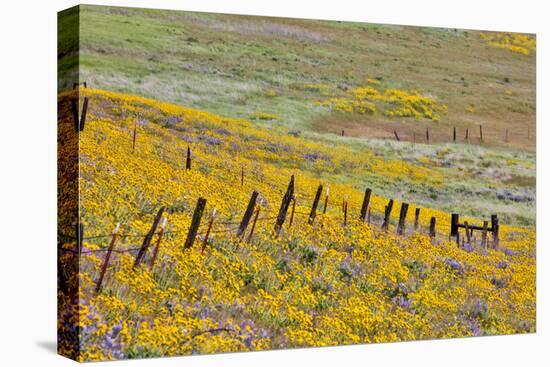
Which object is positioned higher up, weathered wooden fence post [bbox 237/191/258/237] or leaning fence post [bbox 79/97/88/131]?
leaning fence post [bbox 79/97/88/131]

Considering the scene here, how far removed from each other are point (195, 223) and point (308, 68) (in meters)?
3.82

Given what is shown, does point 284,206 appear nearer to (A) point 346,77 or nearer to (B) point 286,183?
(B) point 286,183

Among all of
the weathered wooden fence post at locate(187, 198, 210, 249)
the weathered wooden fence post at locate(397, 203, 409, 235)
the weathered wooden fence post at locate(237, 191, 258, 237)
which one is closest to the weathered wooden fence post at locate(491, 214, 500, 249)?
the weathered wooden fence post at locate(397, 203, 409, 235)

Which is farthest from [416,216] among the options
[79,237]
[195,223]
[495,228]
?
[79,237]

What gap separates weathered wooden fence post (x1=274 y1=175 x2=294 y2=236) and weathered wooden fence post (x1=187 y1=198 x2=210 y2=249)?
1.63 meters

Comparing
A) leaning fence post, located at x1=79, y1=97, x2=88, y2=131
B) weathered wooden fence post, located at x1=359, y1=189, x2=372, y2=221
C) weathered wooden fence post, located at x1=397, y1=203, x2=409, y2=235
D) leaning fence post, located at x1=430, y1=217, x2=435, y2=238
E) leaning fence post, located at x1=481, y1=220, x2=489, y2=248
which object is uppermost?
leaning fence post, located at x1=79, y1=97, x2=88, y2=131

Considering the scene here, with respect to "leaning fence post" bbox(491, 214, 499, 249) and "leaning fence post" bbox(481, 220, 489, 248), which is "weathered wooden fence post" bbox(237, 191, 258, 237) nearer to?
"leaning fence post" bbox(481, 220, 489, 248)

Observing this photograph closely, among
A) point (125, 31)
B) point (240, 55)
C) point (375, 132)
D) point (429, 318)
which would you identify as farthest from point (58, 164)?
point (429, 318)

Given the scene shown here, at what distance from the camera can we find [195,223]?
17156mm

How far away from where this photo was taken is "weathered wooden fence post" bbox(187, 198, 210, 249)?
17.0m

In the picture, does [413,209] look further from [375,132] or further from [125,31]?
[125,31]

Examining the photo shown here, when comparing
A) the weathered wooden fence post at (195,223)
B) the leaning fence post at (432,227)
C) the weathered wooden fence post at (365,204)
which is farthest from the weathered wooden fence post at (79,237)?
the leaning fence post at (432,227)

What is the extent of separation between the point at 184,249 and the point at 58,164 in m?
2.53

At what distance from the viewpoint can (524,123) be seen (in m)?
21.5
